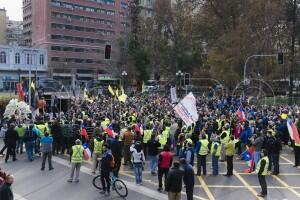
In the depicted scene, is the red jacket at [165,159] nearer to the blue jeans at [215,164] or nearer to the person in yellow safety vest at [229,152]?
the blue jeans at [215,164]

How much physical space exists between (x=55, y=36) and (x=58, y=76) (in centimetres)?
1145

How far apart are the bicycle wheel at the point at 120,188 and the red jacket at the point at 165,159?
1.43 metres

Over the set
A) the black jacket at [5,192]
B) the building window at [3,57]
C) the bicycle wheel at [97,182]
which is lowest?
the bicycle wheel at [97,182]

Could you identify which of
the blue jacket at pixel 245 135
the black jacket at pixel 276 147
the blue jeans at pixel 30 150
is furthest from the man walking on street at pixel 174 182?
the blue jeans at pixel 30 150

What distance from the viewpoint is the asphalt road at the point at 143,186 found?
1463 cm

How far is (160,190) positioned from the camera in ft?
49.9

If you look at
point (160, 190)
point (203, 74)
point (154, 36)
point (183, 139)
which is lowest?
point (160, 190)

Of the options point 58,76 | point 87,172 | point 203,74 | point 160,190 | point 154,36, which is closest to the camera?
point 160,190

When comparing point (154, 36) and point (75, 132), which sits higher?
point (154, 36)

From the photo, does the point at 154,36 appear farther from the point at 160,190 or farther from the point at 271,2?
the point at 160,190

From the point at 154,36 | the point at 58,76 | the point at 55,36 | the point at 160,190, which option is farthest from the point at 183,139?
the point at 55,36

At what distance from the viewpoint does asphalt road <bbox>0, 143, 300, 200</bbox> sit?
48.0ft

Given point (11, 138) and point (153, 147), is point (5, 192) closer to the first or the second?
point (153, 147)

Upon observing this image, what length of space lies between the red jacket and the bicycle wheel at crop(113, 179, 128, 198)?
143 cm
